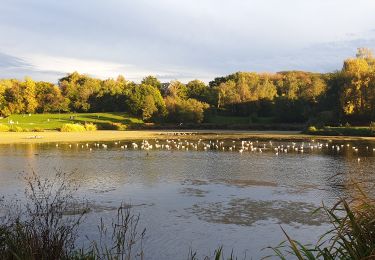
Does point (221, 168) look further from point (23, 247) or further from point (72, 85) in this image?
point (72, 85)

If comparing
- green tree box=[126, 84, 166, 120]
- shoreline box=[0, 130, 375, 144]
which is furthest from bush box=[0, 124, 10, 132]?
green tree box=[126, 84, 166, 120]

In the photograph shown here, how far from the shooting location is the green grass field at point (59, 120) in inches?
2606

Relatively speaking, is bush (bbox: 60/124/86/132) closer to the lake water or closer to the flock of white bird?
the flock of white bird

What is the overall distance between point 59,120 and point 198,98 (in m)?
30.2

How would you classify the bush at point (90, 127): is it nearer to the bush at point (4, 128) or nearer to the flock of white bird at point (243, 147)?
the bush at point (4, 128)

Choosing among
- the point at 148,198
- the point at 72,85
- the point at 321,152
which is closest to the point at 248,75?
the point at 72,85

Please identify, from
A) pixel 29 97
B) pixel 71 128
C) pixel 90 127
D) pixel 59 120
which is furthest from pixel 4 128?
pixel 29 97

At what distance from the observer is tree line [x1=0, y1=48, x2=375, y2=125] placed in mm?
67188

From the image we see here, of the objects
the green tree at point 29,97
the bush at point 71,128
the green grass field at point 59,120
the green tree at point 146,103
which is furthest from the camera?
the green tree at point 29,97

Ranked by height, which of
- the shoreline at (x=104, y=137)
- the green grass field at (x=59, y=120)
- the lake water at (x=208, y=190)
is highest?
the green grass field at (x=59, y=120)

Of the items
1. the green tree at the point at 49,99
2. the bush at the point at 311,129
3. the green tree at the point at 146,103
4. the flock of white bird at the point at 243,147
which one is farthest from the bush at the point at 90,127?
the bush at the point at 311,129

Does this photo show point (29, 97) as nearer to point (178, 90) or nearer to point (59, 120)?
point (59, 120)

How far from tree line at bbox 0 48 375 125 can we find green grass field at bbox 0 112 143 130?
2868mm

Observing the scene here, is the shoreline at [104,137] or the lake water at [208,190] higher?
the shoreline at [104,137]
